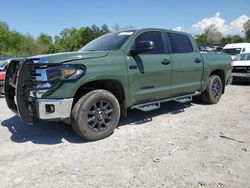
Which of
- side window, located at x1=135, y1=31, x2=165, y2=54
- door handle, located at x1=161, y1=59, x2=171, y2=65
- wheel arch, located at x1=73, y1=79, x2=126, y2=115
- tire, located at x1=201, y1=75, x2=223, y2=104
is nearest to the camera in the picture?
wheel arch, located at x1=73, y1=79, x2=126, y2=115

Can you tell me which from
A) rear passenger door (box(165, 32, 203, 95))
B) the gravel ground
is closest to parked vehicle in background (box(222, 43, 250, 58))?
rear passenger door (box(165, 32, 203, 95))

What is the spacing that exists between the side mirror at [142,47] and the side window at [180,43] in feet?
4.05

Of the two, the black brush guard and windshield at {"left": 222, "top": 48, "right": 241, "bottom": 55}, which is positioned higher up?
windshield at {"left": 222, "top": 48, "right": 241, "bottom": 55}

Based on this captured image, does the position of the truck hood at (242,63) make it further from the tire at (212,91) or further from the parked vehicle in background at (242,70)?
the tire at (212,91)

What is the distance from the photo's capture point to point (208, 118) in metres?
5.97

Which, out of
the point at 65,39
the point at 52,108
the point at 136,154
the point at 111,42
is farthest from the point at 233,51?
the point at 65,39

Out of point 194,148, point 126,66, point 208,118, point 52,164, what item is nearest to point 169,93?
point 208,118

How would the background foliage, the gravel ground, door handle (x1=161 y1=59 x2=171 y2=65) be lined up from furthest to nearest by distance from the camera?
the background foliage < door handle (x1=161 y1=59 x2=171 y2=65) < the gravel ground

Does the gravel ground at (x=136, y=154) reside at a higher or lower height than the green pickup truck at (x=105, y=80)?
lower

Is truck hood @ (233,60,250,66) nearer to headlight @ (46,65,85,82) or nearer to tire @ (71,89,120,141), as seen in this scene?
tire @ (71,89,120,141)

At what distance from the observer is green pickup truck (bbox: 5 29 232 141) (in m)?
4.12

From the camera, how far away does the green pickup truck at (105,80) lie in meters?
4.12

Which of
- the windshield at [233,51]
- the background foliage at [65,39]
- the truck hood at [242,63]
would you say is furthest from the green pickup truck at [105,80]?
the background foliage at [65,39]

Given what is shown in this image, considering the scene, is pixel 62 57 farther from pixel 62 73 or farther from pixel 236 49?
pixel 236 49
